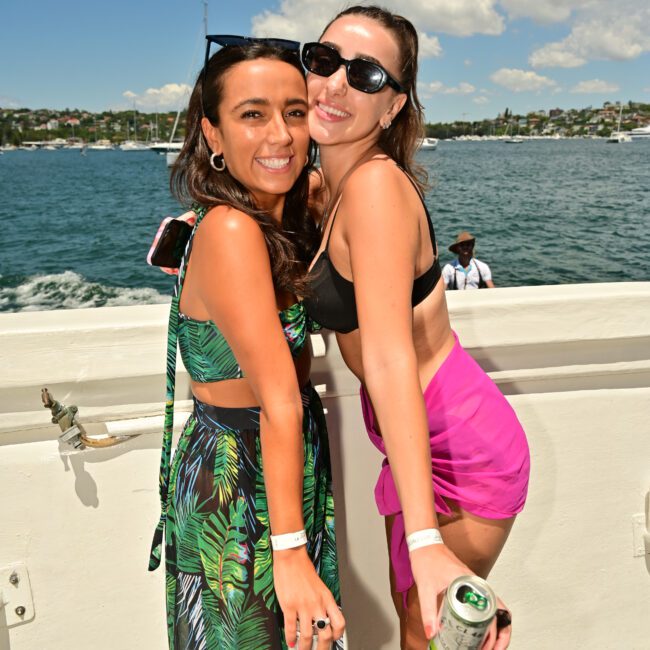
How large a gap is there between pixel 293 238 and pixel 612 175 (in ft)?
219

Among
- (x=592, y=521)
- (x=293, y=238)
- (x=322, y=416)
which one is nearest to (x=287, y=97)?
(x=293, y=238)

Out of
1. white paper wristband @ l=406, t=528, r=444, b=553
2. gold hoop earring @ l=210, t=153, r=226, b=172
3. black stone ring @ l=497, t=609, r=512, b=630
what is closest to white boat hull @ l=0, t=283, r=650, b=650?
gold hoop earring @ l=210, t=153, r=226, b=172

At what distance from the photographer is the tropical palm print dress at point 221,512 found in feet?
4.66

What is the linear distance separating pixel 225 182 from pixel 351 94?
36cm

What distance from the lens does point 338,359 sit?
1.79 metres

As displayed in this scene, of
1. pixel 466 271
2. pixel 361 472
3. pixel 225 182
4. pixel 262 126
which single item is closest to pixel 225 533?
pixel 361 472

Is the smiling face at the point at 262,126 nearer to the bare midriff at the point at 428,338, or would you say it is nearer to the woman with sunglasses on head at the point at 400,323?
the woman with sunglasses on head at the point at 400,323

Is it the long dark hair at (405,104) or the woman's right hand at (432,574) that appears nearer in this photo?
→ the woman's right hand at (432,574)

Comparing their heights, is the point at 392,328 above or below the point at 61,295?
above

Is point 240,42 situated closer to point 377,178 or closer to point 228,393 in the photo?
point 377,178

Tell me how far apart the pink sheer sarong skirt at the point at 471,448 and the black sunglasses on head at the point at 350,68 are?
A: 672mm

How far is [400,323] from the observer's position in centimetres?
124

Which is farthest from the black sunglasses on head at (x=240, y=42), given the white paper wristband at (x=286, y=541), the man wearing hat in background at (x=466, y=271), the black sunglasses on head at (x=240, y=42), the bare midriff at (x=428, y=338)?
the man wearing hat in background at (x=466, y=271)

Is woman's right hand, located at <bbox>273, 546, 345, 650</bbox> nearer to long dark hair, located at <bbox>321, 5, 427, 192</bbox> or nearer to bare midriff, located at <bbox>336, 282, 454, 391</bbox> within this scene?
bare midriff, located at <bbox>336, 282, 454, 391</bbox>
